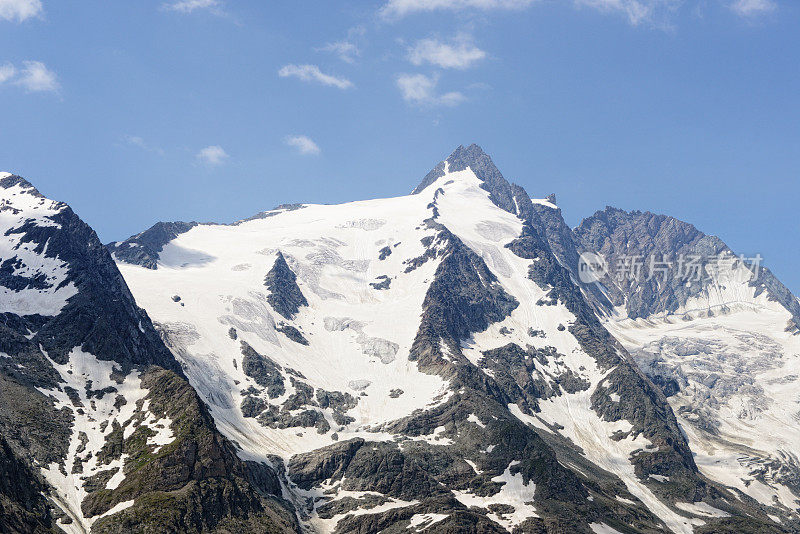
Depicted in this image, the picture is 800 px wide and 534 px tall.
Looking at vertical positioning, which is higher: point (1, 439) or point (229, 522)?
point (1, 439)

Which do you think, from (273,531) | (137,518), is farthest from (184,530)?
(273,531)

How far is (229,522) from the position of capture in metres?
192

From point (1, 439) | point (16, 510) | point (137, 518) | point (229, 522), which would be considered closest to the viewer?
point (16, 510)

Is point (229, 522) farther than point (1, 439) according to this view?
Yes

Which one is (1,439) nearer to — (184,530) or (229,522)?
(184,530)

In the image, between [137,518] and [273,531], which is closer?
[137,518]

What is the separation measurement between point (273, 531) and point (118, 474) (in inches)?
1796

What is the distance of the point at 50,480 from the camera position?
623ft

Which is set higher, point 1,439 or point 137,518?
point 1,439

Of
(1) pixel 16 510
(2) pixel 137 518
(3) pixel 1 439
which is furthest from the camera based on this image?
(2) pixel 137 518

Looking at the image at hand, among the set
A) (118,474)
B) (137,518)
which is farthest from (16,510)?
(118,474)

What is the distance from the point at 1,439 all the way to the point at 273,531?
73.1 m

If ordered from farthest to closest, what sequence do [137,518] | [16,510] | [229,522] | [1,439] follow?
[229,522] → [137,518] → [1,439] → [16,510]

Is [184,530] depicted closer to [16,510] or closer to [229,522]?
[229,522]
